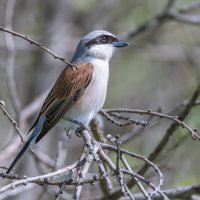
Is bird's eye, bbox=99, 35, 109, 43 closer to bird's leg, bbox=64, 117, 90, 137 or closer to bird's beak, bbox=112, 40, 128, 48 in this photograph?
bird's beak, bbox=112, 40, 128, 48

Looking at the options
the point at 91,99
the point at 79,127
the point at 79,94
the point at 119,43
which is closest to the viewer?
the point at 79,127

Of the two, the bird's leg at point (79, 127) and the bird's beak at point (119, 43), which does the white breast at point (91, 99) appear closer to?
the bird's leg at point (79, 127)

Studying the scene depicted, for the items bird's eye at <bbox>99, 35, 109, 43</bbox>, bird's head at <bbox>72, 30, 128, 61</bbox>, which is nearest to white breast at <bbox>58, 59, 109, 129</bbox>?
bird's head at <bbox>72, 30, 128, 61</bbox>

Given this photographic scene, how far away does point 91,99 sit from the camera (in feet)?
14.1

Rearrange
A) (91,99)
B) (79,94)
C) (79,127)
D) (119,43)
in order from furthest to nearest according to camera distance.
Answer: (119,43) → (79,94) → (91,99) → (79,127)

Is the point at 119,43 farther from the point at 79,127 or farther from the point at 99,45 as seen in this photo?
the point at 79,127

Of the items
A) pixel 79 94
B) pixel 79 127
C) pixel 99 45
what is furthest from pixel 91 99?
pixel 99 45

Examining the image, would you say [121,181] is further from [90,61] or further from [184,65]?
[184,65]

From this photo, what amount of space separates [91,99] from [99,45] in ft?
1.82

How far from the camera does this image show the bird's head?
4.63 metres

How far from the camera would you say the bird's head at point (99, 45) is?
4.63 metres

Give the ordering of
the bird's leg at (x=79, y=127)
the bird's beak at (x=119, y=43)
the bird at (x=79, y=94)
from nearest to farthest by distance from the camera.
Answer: the bird's leg at (x=79, y=127) < the bird at (x=79, y=94) < the bird's beak at (x=119, y=43)

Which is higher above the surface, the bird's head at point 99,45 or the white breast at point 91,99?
the bird's head at point 99,45

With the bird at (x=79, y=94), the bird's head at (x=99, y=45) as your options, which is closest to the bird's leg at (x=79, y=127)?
the bird at (x=79, y=94)
